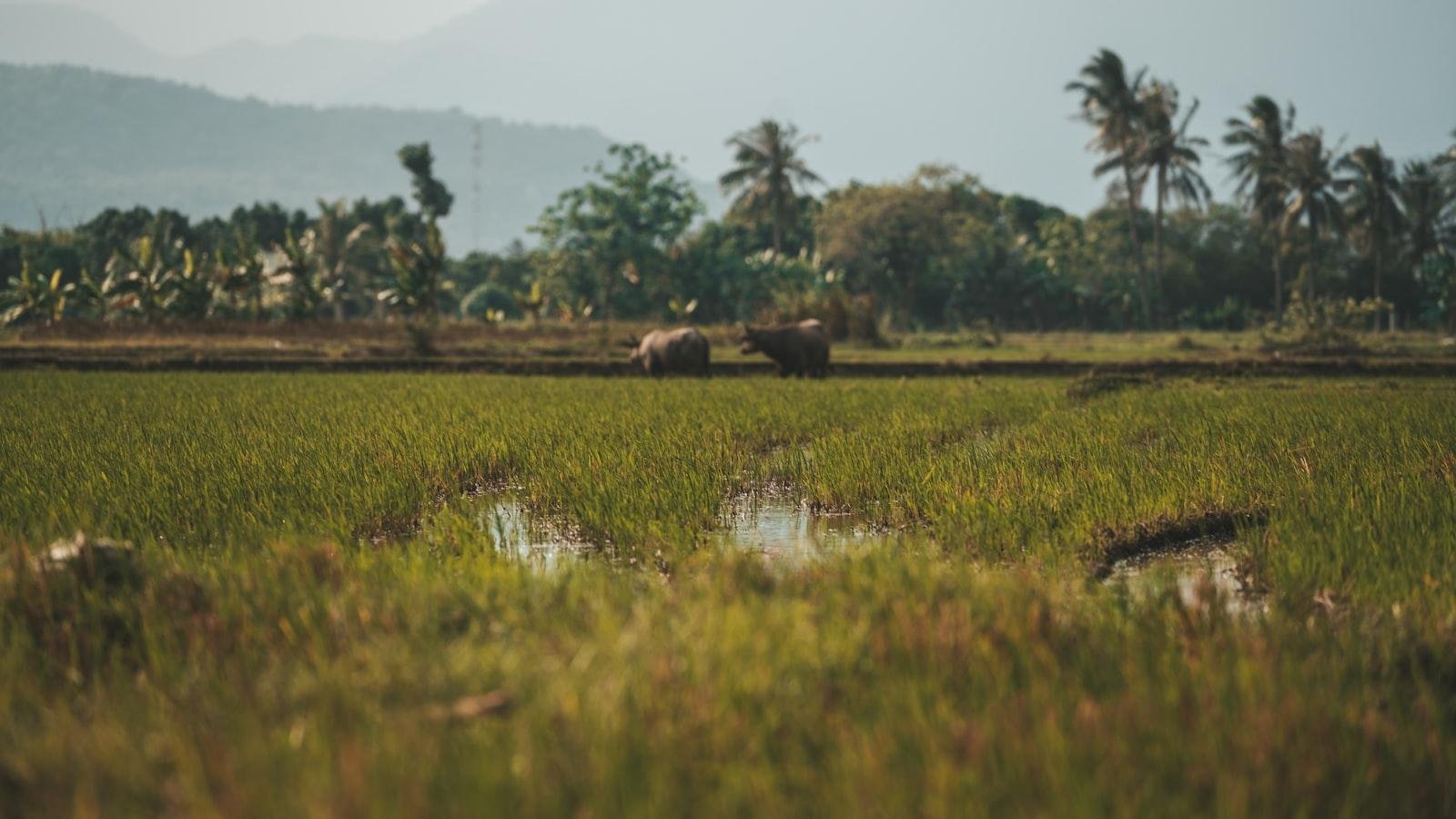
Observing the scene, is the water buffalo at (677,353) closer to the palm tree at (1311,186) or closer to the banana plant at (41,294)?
the banana plant at (41,294)

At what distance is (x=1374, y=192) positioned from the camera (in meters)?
37.8

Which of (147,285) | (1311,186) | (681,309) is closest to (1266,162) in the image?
(1311,186)

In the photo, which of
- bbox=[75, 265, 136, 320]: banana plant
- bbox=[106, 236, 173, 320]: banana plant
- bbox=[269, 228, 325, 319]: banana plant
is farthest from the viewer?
bbox=[75, 265, 136, 320]: banana plant

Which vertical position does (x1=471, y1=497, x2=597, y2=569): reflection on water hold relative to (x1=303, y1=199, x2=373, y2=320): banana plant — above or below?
below

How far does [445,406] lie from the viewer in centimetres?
881

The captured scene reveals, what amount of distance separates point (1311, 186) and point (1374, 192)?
127 inches

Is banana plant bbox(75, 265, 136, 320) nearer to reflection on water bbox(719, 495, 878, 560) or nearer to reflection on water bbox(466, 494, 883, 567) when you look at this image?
reflection on water bbox(466, 494, 883, 567)

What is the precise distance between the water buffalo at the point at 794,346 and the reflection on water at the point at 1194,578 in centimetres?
994

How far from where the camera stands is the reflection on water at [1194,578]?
2910mm

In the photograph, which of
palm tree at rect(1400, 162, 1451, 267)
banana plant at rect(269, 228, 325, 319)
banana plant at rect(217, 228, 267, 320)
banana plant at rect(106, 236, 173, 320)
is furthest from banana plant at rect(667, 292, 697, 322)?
palm tree at rect(1400, 162, 1451, 267)

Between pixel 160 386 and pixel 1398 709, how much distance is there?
1198 cm

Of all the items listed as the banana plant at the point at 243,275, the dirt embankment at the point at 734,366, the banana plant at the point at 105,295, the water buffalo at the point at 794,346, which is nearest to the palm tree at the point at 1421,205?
the dirt embankment at the point at 734,366

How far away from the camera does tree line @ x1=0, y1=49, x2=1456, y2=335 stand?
1452 inches

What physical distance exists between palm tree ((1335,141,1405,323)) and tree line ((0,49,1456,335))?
7 cm
